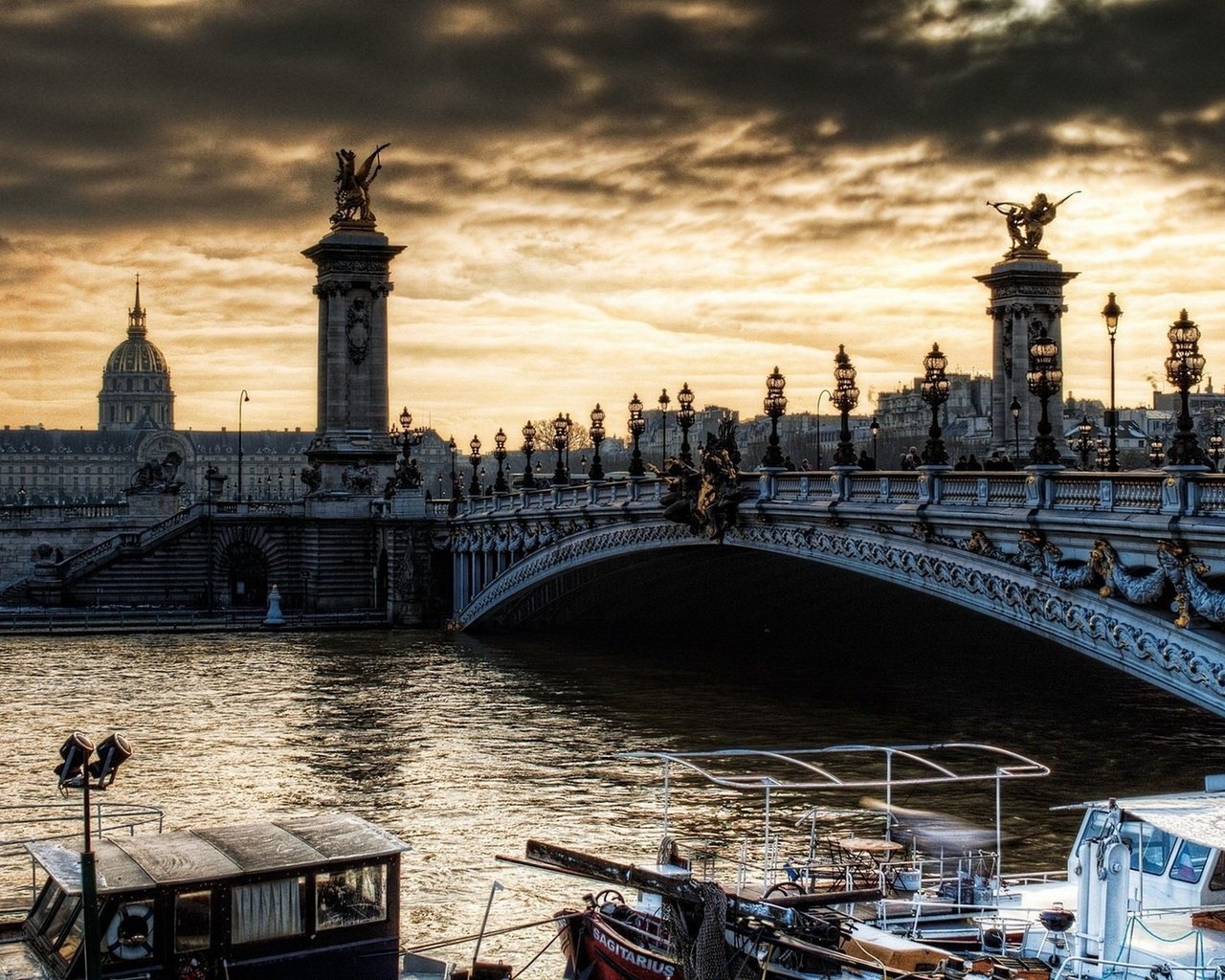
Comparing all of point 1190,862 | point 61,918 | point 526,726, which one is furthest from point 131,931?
point 526,726

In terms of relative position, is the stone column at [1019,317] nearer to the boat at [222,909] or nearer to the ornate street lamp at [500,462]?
the ornate street lamp at [500,462]

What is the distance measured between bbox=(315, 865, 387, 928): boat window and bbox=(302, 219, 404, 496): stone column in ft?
218

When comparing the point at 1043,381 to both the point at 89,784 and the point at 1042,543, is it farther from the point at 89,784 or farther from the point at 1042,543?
the point at 89,784

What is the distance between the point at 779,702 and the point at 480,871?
21.0 metres

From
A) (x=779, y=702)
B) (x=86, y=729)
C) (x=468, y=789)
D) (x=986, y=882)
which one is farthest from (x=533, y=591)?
(x=986, y=882)

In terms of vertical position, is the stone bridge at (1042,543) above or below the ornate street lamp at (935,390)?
below

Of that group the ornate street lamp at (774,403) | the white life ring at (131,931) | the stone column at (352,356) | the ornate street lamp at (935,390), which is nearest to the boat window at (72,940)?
the white life ring at (131,931)

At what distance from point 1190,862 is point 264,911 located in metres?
9.85

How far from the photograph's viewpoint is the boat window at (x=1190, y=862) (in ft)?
63.7

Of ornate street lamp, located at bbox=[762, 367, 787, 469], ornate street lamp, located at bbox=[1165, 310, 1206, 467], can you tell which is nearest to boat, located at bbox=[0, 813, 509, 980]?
ornate street lamp, located at bbox=[1165, 310, 1206, 467]

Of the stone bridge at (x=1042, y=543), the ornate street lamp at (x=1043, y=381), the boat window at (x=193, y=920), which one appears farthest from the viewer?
the ornate street lamp at (x=1043, y=381)

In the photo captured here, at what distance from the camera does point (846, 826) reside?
3250cm

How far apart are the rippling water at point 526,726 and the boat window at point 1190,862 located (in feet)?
29.3

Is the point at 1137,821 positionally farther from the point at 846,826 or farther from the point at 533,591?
the point at 533,591
